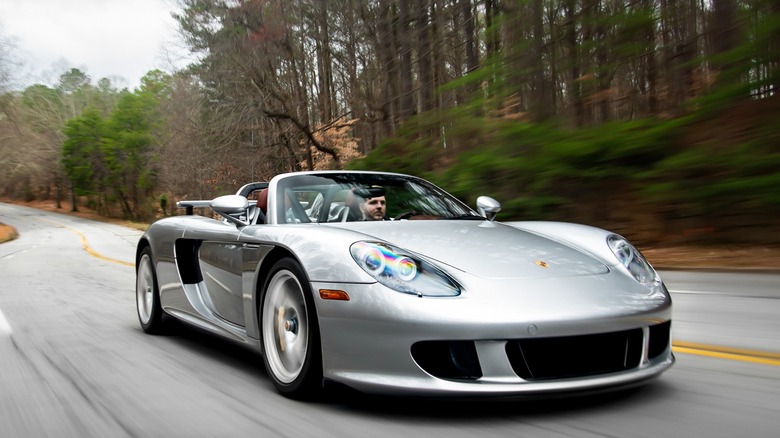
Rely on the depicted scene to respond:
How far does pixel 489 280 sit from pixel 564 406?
0.62 m

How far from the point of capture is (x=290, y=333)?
365 cm

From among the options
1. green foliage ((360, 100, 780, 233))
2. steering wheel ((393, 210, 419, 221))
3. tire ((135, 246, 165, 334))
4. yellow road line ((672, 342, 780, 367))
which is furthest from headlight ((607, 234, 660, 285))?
green foliage ((360, 100, 780, 233))

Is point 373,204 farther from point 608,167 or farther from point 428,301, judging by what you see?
point 608,167

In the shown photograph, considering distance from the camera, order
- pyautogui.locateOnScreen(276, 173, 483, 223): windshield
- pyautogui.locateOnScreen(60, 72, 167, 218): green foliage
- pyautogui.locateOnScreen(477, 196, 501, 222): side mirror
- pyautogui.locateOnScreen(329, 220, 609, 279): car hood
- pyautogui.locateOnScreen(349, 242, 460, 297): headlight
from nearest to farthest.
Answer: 1. pyautogui.locateOnScreen(349, 242, 460, 297): headlight
2. pyautogui.locateOnScreen(329, 220, 609, 279): car hood
3. pyautogui.locateOnScreen(276, 173, 483, 223): windshield
4. pyautogui.locateOnScreen(477, 196, 501, 222): side mirror
5. pyautogui.locateOnScreen(60, 72, 167, 218): green foliage

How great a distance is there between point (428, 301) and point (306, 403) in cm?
84

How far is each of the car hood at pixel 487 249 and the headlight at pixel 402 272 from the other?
13 centimetres

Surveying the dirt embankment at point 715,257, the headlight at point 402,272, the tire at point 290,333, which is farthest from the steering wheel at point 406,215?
the dirt embankment at point 715,257

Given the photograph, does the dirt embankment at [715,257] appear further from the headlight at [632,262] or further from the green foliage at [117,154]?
the green foliage at [117,154]

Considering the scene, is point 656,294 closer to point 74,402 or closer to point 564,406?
point 564,406

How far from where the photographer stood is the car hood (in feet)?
11.1

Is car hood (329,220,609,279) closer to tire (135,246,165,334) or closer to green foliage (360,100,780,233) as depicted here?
tire (135,246,165,334)

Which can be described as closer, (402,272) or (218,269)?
(402,272)

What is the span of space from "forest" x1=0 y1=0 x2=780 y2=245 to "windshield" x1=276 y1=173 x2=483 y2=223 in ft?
23.3

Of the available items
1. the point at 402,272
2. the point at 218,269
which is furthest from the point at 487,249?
the point at 218,269
